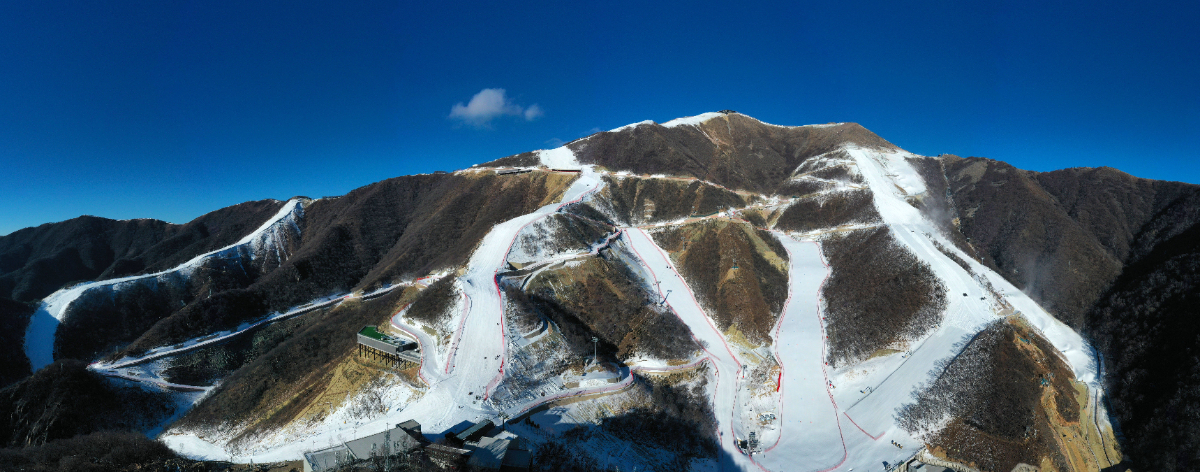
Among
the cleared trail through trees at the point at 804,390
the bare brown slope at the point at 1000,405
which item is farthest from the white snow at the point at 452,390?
the bare brown slope at the point at 1000,405

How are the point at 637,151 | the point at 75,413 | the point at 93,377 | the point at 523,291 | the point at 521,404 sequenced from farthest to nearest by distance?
1. the point at 637,151
2. the point at 523,291
3. the point at 93,377
4. the point at 75,413
5. the point at 521,404

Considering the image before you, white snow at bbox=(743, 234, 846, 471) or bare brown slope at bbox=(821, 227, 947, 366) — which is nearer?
white snow at bbox=(743, 234, 846, 471)

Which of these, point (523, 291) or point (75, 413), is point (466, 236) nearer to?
point (523, 291)

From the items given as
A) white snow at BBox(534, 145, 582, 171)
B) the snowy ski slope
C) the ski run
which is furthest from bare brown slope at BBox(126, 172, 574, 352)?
the snowy ski slope

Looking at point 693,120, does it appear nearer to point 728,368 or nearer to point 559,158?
point 559,158

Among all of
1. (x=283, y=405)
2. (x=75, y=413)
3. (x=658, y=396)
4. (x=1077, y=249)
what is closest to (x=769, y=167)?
(x=1077, y=249)

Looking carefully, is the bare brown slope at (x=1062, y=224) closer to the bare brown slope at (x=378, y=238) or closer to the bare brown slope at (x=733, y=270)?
the bare brown slope at (x=733, y=270)

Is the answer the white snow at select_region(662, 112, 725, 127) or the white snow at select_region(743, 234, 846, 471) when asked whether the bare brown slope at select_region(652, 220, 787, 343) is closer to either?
the white snow at select_region(743, 234, 846, 471)
